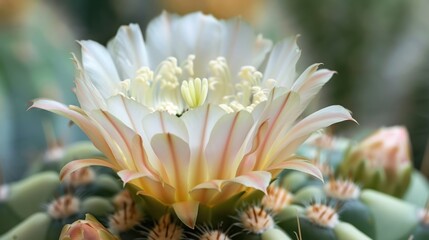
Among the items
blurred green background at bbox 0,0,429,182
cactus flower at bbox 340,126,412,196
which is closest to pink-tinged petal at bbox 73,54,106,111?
cactus flower at bbox 340,126,412,196

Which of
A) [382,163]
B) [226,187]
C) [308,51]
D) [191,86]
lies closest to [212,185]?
[226,187]

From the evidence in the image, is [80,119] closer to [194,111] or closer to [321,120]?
[194,111]

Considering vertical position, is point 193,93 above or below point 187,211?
above

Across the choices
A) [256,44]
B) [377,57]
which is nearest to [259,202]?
[256,44]

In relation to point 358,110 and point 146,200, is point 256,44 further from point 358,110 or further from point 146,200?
point 358,110

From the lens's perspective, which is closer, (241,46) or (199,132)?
(199,132)

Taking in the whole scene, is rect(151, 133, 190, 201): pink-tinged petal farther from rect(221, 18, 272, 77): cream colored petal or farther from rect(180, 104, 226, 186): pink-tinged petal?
rect(221, 18, 272, 77): cream colored petal

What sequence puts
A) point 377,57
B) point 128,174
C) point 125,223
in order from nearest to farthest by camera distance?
point 128,174
point 125,223
point 377,57
